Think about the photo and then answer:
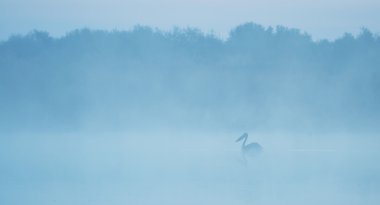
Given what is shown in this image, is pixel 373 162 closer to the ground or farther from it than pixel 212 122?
closer to the ground

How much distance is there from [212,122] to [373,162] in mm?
8743

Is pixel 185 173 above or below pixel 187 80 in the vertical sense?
below

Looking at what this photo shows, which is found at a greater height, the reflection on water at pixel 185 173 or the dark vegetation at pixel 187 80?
the dark vegetation at pixel 187 80

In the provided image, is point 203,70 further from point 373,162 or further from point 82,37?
point 373,162

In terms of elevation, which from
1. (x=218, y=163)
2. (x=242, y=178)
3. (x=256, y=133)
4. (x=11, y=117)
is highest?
(x=11, y=117)

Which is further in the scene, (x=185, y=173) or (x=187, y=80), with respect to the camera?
(x=187, y=80)

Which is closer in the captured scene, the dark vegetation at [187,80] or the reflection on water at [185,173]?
the reflection on water at [185,173]

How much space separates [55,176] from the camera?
1149 centimetres

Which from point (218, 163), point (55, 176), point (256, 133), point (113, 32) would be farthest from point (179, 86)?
point (55, 176)

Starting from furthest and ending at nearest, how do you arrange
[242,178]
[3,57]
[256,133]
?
[3,57] < [256,133] < [242,178]

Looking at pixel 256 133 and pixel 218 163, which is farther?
pixel 256 133

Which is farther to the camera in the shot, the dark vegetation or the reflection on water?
the dark vegetation

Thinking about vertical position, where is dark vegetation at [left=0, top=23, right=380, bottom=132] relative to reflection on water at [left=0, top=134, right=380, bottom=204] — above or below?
above

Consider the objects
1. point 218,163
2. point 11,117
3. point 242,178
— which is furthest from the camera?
point 11,117
